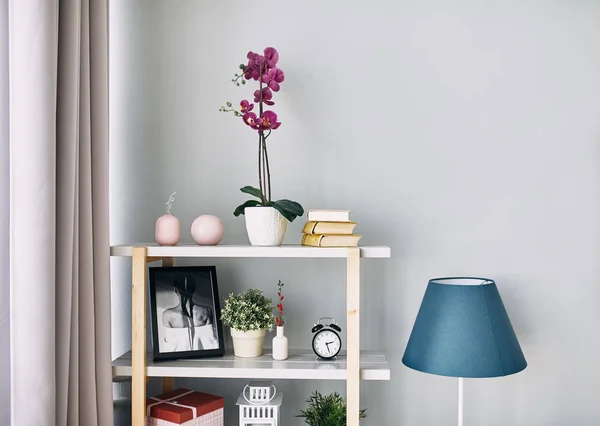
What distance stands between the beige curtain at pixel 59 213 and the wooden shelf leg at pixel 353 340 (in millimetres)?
643

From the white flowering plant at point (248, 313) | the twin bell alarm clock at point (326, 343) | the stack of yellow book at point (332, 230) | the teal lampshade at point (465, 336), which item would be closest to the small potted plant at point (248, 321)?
the white flowering plant at point (248, 313)

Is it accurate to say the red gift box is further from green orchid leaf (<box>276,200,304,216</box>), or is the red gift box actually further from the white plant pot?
green orchid leaf (<box>276,200,304,216</box>)

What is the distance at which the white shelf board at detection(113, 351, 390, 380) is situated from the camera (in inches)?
62.8

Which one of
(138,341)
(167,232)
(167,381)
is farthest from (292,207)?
(167,381)

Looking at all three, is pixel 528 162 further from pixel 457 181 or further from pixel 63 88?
pixel 63 88

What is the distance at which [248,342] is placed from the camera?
1.71 meters

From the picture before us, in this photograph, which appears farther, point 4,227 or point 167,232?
point 167,232

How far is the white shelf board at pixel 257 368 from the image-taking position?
5.24 feet

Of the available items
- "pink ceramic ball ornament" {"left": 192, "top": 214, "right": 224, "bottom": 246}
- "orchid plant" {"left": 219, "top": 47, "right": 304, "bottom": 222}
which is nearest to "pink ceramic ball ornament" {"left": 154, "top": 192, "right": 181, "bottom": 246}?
"pink ceramic ball ornament" {"left": 192, "top": 214, "right": 224, "bottom": 246}

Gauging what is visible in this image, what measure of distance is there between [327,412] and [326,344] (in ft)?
0.66

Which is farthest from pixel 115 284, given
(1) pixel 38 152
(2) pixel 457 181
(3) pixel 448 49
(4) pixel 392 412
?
(3) pixel 448 49

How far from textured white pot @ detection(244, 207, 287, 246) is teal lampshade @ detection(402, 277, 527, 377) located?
18.1 inches

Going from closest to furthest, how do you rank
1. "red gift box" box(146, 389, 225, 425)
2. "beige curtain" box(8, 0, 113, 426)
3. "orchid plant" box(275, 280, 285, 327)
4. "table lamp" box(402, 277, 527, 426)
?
"beige curtain" box(8, 0, 113, 426)
"table lamp" box(402, 277, 527, 426)
"red gift box" box(146, 389, 225, 425)
"orchid plant" box(275, 280, 285, 327)

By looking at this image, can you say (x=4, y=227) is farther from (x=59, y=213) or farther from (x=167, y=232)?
(x=167, y=232)
